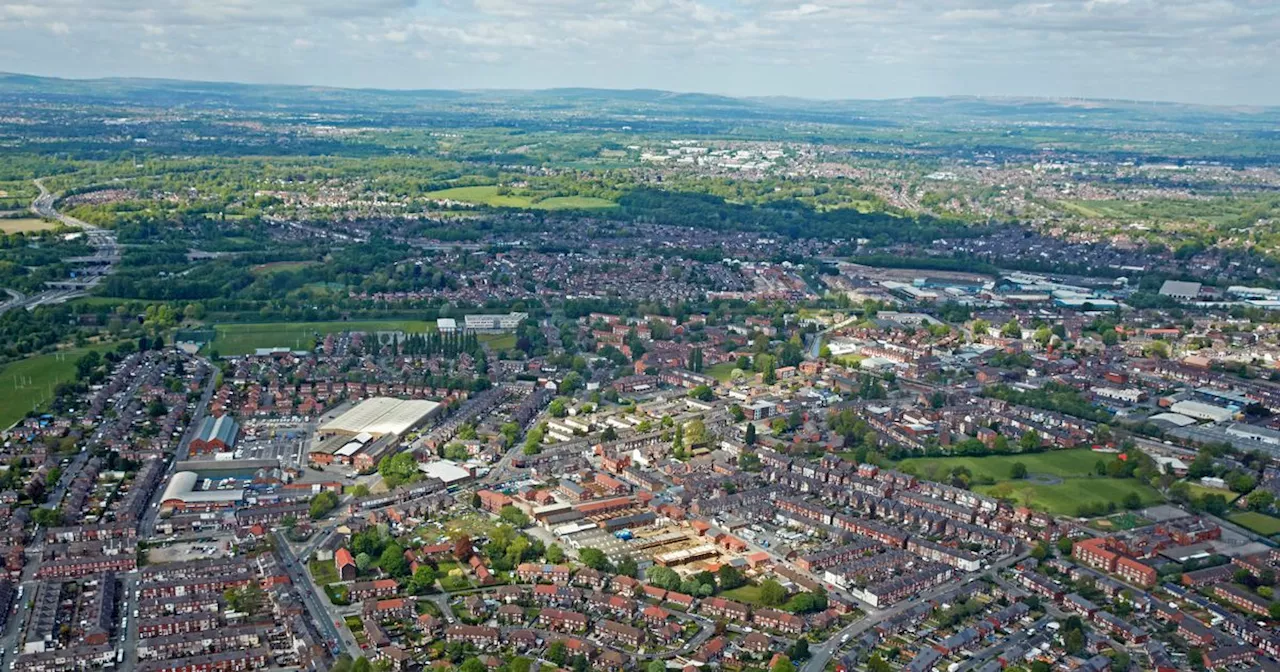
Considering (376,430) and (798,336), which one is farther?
(798,336)

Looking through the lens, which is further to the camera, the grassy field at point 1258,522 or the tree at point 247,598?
the grassy field at point 1258,522

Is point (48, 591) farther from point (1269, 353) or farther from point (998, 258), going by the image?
point (998, 258)

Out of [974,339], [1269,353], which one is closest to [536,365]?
[974,339]

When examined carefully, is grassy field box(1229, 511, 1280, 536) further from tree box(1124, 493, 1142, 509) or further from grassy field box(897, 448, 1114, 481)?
grassy field box(897, 448, 1114, 481)

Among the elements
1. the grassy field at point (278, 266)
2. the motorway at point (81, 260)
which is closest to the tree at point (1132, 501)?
the grassy field at point (278, 266)

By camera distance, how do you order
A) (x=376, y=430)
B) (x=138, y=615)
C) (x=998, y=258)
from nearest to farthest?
(x=138, y=615)
(x=376, y=430)
(x=998, y=258)

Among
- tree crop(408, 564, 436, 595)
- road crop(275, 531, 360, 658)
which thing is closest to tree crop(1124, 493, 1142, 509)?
tree crop(408, 564, 436, 595)

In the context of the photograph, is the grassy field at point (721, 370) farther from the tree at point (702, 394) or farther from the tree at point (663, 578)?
the tree at point (663, 578)
